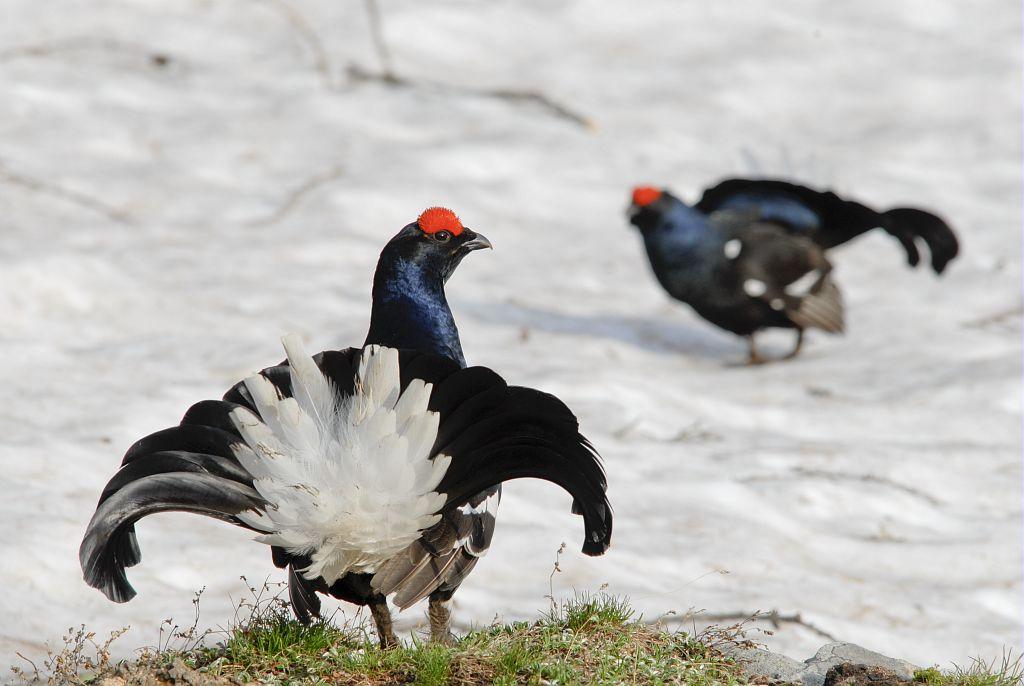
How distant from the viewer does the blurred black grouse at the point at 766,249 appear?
7410 mm

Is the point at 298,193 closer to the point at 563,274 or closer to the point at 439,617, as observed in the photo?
the point at 563,274

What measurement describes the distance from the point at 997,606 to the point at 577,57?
6818 millimetres

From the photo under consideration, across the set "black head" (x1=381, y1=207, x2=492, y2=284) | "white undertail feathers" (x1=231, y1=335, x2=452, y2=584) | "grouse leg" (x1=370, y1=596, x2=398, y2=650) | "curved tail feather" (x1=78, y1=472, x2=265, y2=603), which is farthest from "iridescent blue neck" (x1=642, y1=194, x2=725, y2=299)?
"curved tail feather" (x1=78, y1=472, x2=265, y2=603)

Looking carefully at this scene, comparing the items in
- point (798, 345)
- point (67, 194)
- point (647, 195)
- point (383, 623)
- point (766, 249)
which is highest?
point (647, 195)

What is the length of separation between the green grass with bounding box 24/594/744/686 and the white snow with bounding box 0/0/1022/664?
0.28 meters

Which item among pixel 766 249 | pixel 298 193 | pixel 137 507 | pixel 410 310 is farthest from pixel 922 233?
pixel 137 507

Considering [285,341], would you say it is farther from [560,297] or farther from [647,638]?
[560,297]

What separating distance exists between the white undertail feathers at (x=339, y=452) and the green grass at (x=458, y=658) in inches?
14.6

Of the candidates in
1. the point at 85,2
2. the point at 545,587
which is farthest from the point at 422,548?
the point at 85,2

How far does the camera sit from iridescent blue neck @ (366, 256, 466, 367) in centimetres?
356

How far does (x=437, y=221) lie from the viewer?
3744 millimetres

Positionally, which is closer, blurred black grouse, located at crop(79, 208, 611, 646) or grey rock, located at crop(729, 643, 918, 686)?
blurred black grouse, located at crop(79, 208, 611, 646)

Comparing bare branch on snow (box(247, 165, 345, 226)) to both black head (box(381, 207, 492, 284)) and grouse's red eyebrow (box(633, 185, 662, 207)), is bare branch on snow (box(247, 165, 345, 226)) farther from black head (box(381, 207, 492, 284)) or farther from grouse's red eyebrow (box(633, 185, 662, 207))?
black head (box(381, 207, 492, 284))

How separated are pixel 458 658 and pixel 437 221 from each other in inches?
52.9
